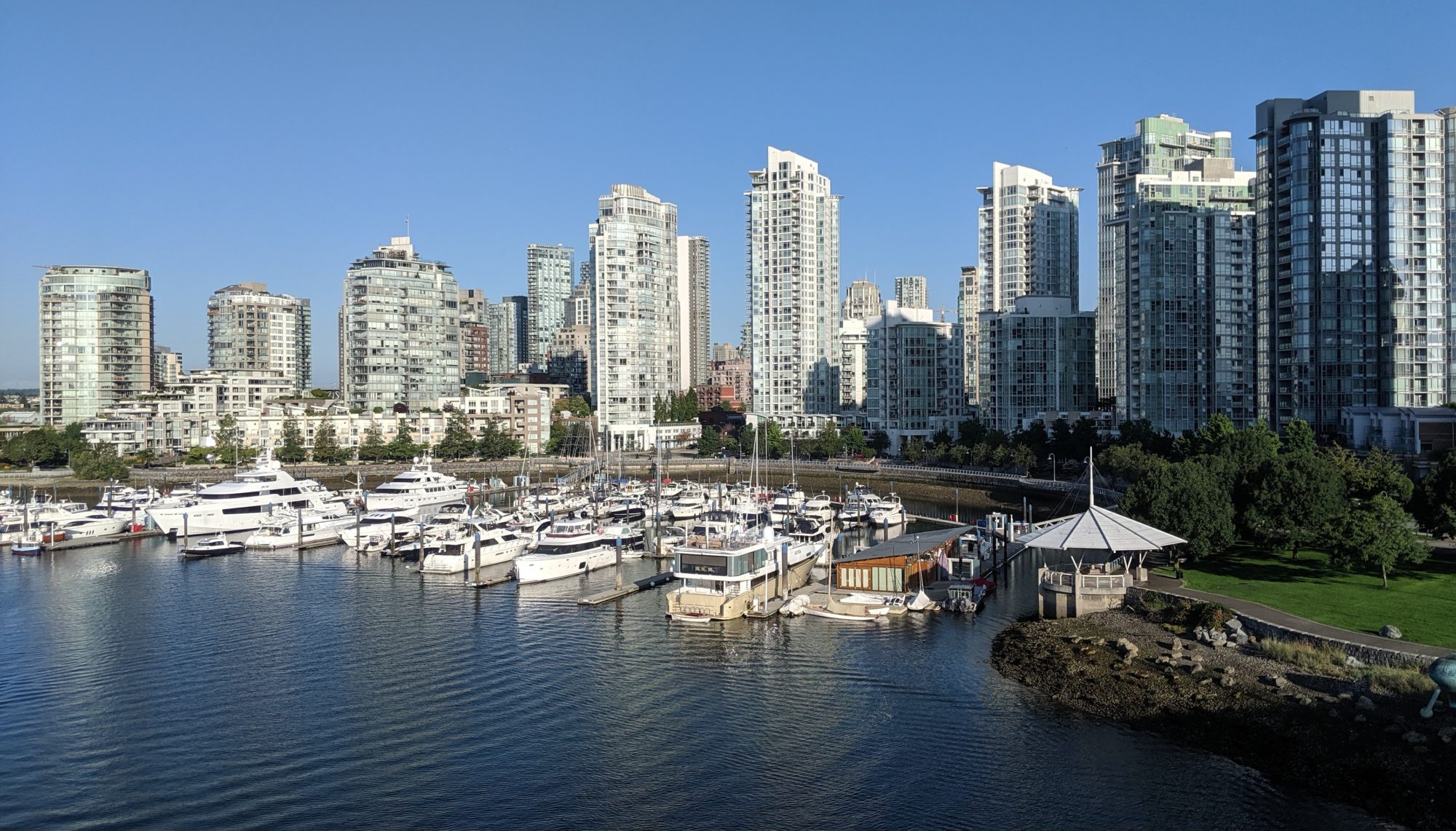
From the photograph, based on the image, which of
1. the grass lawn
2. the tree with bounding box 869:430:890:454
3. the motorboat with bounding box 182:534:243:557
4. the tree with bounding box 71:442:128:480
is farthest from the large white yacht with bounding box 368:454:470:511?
the tree with bounding box 869:430:890:454

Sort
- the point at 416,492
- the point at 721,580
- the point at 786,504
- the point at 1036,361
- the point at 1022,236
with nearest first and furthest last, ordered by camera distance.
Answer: the point at 721,580 < the point at 786,504 < the point at 416,492 < the point at 1036,361 < the point at 1022,236

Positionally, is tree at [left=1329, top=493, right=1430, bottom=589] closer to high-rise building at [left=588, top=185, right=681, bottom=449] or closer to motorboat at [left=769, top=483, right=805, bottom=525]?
motorboat at [left=769, top=483, right=805, bottom=525]

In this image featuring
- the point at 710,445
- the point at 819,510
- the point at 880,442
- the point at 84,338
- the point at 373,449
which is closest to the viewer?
the point at 819,510

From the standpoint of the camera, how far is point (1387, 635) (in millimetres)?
33344

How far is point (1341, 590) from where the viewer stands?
136 ft

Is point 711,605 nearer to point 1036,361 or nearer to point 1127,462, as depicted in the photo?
point 1127,462

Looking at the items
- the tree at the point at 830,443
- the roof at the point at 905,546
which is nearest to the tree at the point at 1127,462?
the roof at the point at 905,546

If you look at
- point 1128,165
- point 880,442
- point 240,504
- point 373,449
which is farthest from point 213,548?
point 1128,165

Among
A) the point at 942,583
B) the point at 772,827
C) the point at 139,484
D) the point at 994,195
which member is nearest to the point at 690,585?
the point at 942,583

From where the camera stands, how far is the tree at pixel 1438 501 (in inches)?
1854

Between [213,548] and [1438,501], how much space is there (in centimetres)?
7009

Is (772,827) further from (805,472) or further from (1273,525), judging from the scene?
(805,472)

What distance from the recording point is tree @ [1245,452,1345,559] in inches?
1874

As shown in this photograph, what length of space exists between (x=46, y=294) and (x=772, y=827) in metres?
157
